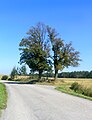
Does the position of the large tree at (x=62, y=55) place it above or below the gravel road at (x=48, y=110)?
above

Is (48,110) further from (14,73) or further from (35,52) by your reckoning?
(14,73)

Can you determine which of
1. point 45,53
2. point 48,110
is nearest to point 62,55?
point 45,53

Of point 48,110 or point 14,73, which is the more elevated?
point 14,73

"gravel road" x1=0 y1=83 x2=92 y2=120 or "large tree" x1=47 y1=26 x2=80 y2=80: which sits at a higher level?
"large tree" x1=47 y1=26 x2=80 y2=80

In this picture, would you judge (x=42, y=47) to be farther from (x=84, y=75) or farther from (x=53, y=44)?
(x=84, y=75)

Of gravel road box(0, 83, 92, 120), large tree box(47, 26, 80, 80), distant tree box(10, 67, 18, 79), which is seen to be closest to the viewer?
gravel road box(0, 83, 92, 120)

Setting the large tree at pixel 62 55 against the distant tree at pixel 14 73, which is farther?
the distant tree at pixel 14 73

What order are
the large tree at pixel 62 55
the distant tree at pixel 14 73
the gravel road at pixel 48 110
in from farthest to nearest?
the distant tree at pixel 14 73 → the large tree at pixel 62 55 → the gravel road at pixel 48 110

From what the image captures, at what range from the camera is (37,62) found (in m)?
68.5

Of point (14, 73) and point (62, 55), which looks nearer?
point (62, 55)

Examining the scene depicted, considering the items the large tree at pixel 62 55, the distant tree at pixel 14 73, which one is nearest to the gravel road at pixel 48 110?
the large tree at pixel 62 55

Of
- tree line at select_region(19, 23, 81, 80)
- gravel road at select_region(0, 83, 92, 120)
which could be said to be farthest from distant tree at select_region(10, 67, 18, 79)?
gravel road at select_region(0, 83, 92, 120)

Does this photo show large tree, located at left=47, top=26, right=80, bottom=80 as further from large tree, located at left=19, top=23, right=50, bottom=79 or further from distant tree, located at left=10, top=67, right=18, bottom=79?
distant tree, located at left=10, top=67, right=18, bottom=79

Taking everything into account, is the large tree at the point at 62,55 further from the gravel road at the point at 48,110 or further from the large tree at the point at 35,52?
the gravel road at the point at 48,110
